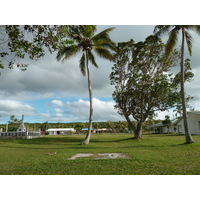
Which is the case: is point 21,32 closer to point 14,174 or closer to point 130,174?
point 14,174

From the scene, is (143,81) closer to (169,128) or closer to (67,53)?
(67,53)

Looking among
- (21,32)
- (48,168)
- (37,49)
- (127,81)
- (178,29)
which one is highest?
(178,29)

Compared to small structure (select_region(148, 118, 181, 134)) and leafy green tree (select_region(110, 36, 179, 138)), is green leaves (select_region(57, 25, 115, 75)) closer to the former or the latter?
leafy green tree (select_region(110, 36, 179, 138))

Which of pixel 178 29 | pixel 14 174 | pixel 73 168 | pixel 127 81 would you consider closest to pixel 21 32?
pixel 14 174

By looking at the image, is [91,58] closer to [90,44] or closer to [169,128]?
[90,44]

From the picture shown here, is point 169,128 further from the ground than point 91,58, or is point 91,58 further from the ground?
point 91,58

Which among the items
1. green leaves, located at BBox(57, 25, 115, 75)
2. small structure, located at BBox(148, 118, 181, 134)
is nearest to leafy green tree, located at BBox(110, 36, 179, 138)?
green leaves, located at BBox(57, 25, 115, 75)

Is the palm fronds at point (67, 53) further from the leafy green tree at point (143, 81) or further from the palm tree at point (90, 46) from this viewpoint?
the leafy green tree at point (143, 81)

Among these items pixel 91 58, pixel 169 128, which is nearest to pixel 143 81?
pixel 91 58

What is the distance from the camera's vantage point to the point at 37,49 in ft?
17.8

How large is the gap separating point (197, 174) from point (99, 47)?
1305 centimetres

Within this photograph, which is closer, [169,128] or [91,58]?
[91,58]

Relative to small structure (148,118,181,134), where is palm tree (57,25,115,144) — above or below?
Answer: above

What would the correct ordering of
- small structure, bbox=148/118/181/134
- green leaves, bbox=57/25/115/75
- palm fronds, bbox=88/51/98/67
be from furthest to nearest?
small structure, bbox=148/118/181/134
palm fronds, bbox=88/51/98/67
green leaves, bbox=57/25/115/75
